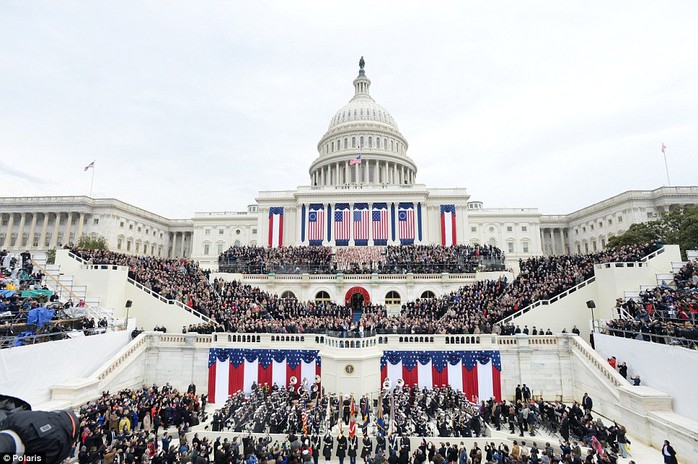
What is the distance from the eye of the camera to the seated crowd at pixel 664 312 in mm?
19172

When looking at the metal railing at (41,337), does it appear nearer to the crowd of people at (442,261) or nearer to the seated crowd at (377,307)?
the seated crowd at (377,307)

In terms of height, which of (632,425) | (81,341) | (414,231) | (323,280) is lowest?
(632,425)

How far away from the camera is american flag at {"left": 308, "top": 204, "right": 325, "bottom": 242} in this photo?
61.7 meters

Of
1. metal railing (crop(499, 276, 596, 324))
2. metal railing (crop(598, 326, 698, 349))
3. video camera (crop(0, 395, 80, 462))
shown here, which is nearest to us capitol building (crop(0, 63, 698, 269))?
metal railing (crop(499, 276, 596, 324))

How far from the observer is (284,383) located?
989 inches

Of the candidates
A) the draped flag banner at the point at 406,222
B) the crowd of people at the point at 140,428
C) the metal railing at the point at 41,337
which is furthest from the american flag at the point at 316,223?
the crowd of people at the point at 140,428

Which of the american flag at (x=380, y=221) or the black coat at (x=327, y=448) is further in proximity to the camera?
the american flag at (x=380, y=221)

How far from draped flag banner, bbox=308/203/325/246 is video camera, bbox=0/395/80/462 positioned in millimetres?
58060

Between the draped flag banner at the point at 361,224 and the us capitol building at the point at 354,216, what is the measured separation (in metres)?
0.16

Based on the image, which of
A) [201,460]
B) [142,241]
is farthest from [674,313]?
[142,241]

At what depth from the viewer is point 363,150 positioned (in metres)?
83.6

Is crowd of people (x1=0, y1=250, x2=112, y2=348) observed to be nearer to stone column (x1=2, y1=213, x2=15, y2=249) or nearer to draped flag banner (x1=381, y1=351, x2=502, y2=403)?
draped flag banner (x1=381, y1=351, x2=502, y2=403)

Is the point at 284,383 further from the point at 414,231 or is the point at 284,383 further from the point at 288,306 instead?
the point at 414,231

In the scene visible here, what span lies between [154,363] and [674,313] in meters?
32.2
